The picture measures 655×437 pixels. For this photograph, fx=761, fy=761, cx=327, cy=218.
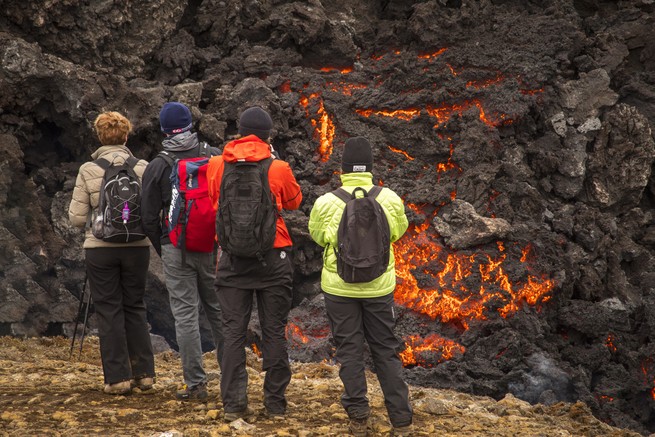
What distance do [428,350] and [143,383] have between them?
6.13 m

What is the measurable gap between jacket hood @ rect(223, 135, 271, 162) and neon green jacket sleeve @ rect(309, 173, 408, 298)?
533 mm

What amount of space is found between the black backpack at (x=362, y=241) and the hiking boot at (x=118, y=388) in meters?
2.24

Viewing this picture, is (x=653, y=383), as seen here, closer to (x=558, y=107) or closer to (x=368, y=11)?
(x=558, y=107)

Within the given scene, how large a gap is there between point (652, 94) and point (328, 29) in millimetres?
6520

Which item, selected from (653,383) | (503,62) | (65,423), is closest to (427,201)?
(503,62)

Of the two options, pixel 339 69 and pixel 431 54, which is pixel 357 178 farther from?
pixel 431 54

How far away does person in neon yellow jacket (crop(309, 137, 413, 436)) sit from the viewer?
18.0 ft

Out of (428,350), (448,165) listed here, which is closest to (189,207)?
(428,350)

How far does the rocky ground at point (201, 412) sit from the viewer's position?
5363 millimetres

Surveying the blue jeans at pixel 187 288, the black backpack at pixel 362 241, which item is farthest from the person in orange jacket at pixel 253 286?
the blue jeans at pixel 187 288

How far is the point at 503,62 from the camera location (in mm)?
14312

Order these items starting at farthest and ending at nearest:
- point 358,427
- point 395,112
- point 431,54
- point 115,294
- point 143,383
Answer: point 431,54, point 395,112, point 143,383, point 115,294, point 358,427

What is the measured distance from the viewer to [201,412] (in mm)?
5828

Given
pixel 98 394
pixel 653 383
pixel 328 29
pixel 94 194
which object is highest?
pixel 328 29
